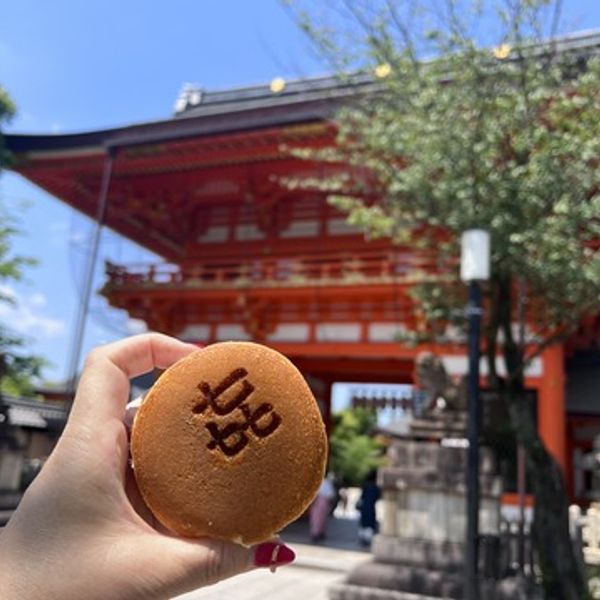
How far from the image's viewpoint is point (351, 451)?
2300 centimetres

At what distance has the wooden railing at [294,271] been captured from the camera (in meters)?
9.78

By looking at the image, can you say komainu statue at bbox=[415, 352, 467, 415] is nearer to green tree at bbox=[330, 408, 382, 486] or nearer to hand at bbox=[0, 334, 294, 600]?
hand at bbox=[0, 334, 294, 600]

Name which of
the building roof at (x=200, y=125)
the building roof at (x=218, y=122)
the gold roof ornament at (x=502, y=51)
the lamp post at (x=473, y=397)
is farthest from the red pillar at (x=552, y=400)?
the lamp post at (x=473, y=397)

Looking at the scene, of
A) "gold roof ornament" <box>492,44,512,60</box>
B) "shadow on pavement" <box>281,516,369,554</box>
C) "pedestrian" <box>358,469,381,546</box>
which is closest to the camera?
"gold roof ornament" <box>492,44,512,60</box>

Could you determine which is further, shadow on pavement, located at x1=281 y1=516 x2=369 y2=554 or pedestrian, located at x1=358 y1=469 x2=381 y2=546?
pedestrian, located at x1=358 y1=469 x2=381 y2=546

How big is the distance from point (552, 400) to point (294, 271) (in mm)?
4801

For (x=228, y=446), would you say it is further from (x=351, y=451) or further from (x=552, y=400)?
(x=351, y=451)

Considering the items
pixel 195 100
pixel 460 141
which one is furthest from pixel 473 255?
pixel 195 100

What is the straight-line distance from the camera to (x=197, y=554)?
3.20ft

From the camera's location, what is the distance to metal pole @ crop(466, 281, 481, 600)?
3.89m

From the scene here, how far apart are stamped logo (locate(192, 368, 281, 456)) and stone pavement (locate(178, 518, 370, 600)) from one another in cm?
→ 323

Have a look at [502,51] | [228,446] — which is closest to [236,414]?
[228,446]

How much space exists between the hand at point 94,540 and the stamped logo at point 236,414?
0.52 feet

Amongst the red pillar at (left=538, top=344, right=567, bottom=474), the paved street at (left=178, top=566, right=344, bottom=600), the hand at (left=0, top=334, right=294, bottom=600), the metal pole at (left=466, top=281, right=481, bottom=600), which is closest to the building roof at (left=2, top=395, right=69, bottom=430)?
the paved street at (left=178, top=566, right=344, bottom=600)
